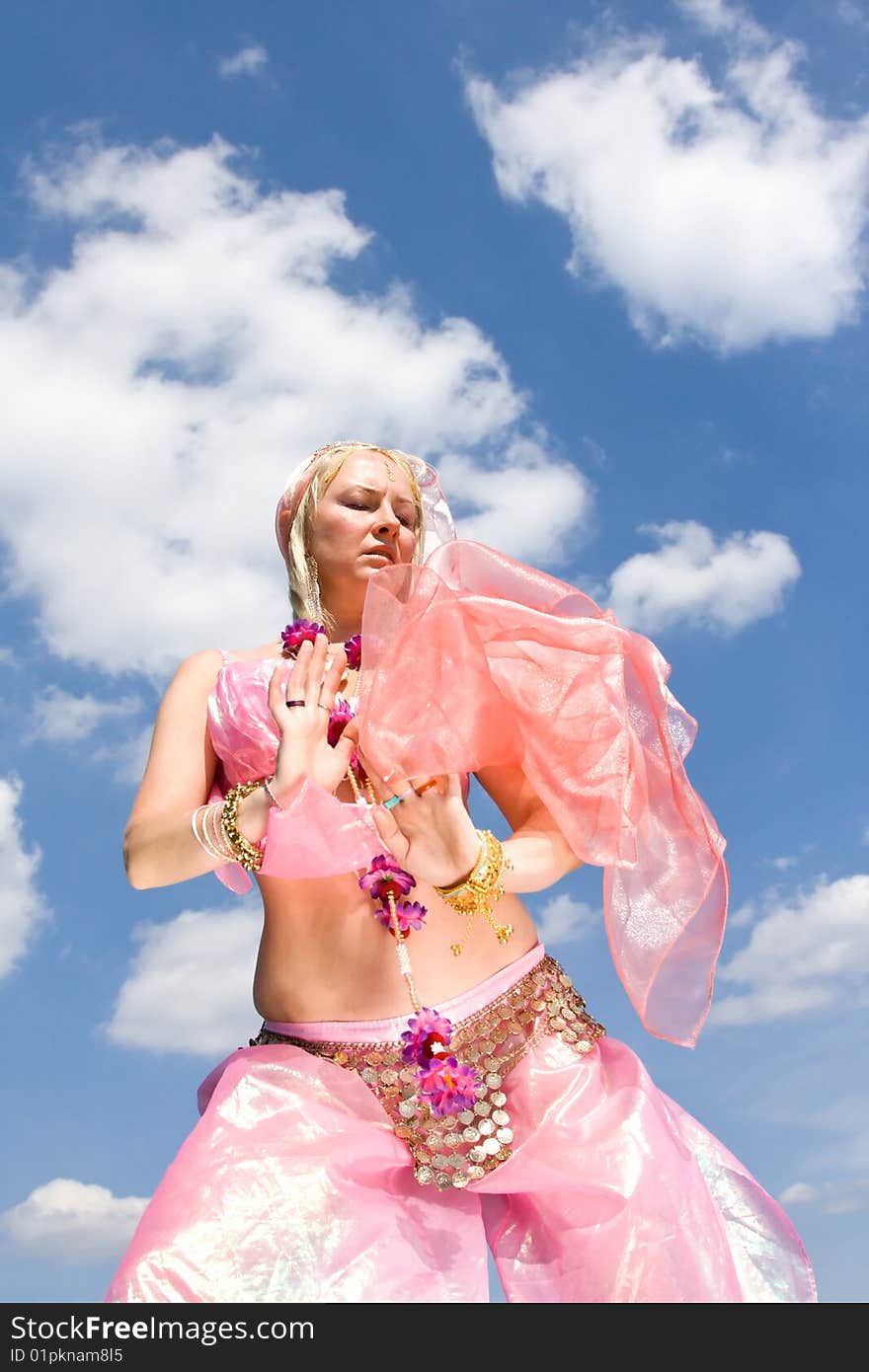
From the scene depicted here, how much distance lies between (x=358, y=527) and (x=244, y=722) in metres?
0.94

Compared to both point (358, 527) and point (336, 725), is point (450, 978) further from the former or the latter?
point (358, 527)

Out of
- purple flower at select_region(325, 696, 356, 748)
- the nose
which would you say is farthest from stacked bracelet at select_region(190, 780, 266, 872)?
the nose

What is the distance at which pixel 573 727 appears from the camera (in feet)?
11.2

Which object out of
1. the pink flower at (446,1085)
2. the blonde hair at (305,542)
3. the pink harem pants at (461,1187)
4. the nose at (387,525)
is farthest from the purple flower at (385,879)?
the nose at (387,525)

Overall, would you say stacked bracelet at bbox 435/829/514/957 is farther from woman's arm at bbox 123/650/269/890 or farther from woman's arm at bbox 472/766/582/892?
woman's arm at bbox 123/650/269/890

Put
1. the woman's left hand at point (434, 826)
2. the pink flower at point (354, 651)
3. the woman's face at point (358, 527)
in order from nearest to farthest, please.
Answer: the woman's left hand at point (434, 826) < the pink flower at point (354, 651) < the woman's face at point (358, 527)

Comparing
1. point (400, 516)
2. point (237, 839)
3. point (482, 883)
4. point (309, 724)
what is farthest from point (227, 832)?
point (400, 516)

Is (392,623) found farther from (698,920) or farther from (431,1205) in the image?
(431,1205)

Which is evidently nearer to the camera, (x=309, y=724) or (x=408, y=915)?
(x=309, y=724)

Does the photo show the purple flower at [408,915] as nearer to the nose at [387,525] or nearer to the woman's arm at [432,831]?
the woman's arm at [432,831]

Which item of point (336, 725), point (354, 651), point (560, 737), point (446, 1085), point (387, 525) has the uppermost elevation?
point (387, 525)

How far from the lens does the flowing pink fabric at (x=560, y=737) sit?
331cm

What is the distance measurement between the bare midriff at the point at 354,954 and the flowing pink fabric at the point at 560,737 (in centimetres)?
42
